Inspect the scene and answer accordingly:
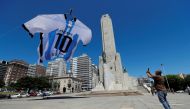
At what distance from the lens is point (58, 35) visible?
14.1 m

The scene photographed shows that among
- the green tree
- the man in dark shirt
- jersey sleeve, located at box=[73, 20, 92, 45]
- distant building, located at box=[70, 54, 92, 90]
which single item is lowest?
the man in dark shirt

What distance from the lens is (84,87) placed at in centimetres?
18775

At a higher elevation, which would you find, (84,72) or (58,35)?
(84,72)

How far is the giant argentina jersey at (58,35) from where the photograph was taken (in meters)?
13.5

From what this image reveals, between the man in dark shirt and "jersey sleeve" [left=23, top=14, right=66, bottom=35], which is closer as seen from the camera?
the man in dark shirt

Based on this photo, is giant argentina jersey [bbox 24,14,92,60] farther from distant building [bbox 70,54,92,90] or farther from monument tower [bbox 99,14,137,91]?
distant building [bbox 70,54,92,90]

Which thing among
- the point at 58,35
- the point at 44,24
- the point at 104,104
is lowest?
the point at 104,104

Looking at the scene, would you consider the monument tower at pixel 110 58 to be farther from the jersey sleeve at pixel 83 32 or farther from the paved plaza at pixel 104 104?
the jersey sleeve at pixel 83 32

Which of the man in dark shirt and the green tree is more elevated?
the green tree

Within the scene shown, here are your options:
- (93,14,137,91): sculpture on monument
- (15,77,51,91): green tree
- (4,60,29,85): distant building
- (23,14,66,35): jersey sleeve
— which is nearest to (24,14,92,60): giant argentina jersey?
(23,14,66,35): jersey sleeve

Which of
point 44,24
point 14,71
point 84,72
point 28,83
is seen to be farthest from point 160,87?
point 84,72

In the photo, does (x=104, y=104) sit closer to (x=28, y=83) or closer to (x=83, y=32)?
(x=83, y=32)

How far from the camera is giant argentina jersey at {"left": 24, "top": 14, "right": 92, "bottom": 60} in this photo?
13.5 m

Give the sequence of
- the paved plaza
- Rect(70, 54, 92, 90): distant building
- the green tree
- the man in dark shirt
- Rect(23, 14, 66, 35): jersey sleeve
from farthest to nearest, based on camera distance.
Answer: Rect(70, 54, 92, 90): distant building → the green tree → Rect(23, 14, 66, 35): jersey sleeve → the paved plaza → the man in dark shirt
